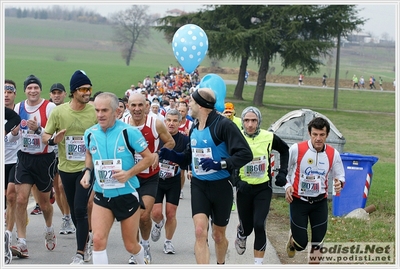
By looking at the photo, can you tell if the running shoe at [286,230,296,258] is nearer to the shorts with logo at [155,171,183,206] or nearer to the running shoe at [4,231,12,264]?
the shorts with logo at [155,171,183,206]

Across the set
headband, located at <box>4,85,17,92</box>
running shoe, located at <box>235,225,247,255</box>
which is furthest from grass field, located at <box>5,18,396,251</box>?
headband, located at <box>4,85,17,92</box>

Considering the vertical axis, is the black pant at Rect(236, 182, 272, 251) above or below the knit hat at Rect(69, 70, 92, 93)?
below

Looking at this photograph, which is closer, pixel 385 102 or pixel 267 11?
pixel 267 11

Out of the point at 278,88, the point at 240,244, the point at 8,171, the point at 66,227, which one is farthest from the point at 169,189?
the point at 278,88

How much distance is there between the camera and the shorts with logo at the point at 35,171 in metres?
8.55

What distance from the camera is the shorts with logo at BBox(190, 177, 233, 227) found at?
23.5 feet

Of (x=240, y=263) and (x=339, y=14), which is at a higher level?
(x=339, y=14)

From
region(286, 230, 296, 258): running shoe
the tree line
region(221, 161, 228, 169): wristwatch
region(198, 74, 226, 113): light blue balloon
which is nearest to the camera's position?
region(221, 161, 228, 169): wristwatch

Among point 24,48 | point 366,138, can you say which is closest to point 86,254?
A: point 366,138

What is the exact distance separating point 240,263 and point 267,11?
41.9 meters

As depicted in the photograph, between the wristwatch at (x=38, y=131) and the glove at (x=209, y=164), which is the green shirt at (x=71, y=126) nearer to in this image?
the wristwatch at (x=38, y=131)

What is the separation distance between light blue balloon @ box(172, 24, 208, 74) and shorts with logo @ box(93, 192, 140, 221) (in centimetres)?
598

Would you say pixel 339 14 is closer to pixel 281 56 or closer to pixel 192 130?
pixel 281 56

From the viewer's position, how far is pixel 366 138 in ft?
100
